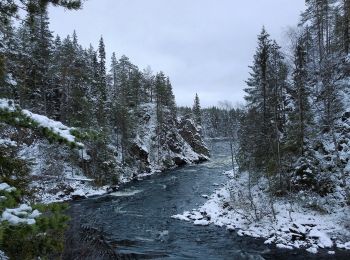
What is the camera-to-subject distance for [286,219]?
20.9 meters

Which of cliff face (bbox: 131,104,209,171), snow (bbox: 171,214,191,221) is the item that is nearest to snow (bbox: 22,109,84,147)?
snow (bbox: 171,214,191,221)

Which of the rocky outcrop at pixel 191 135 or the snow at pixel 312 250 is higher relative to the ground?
the rocky outcrop at pixel 191 135

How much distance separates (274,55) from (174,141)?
32.2 meters

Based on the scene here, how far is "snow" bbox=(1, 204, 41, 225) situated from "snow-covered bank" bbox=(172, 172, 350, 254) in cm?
1712

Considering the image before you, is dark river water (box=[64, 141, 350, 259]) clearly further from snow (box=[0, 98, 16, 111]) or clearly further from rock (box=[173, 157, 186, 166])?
rock (box=[173, 157, 186, 166])

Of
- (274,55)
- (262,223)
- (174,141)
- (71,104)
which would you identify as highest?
(274,55)

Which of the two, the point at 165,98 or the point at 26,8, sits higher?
the point at 165,98

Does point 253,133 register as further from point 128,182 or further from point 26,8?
point 26,8

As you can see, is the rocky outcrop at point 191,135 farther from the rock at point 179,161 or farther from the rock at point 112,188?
the rock at point 112,188

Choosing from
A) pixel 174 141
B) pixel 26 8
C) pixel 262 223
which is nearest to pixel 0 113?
pixel 26 8

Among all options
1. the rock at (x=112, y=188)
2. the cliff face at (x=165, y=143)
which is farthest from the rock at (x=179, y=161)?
the rock at (x=112, y=188)

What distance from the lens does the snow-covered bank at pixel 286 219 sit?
18.2 metres

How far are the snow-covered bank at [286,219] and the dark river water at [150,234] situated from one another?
3.00 feet

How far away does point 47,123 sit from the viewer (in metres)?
3.89
